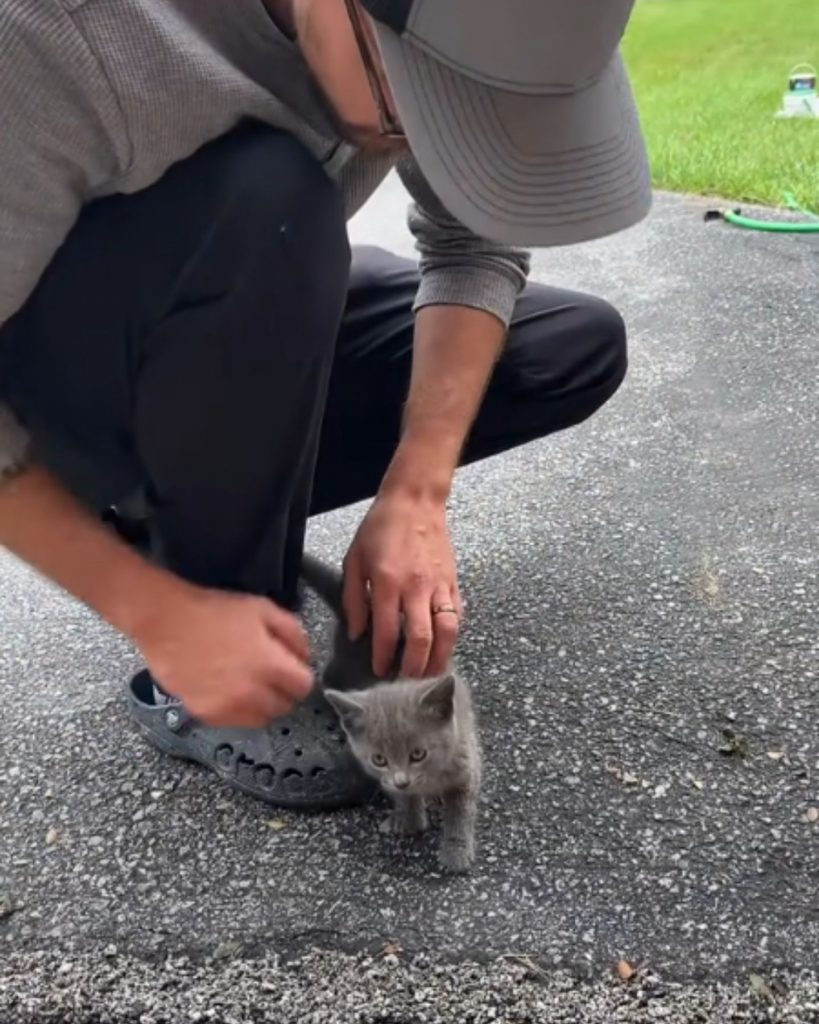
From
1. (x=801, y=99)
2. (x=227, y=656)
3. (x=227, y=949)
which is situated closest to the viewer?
(x=227, y=656)

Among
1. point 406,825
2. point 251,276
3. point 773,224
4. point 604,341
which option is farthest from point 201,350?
point 773,224

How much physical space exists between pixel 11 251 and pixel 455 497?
1.14 metres

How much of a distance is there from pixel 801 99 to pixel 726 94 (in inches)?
67.5

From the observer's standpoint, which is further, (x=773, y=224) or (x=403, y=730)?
(x=773, y=224)

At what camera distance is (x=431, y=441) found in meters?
1.36

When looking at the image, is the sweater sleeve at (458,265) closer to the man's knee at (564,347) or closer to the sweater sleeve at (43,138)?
the man's knee at (564,347)

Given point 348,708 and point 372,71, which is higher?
point 372,71

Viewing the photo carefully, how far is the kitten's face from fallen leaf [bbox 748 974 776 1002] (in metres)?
0.39

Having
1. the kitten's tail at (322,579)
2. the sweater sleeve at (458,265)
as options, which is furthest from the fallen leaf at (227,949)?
the sweater sleeve at (458,265)

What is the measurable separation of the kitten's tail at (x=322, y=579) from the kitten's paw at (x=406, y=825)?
32 centimetres

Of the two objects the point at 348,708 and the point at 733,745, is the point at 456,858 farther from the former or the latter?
the point at 733,745

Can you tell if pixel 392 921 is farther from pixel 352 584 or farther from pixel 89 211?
pixel 89 211

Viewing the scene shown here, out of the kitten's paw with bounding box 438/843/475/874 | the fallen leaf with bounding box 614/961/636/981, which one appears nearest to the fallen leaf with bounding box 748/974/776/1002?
the fallen leaf with bounding box 614/961/636/981

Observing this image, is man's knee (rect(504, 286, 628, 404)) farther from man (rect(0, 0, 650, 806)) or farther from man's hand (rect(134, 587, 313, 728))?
man's hand (rect(134, 587, 313, 728))
